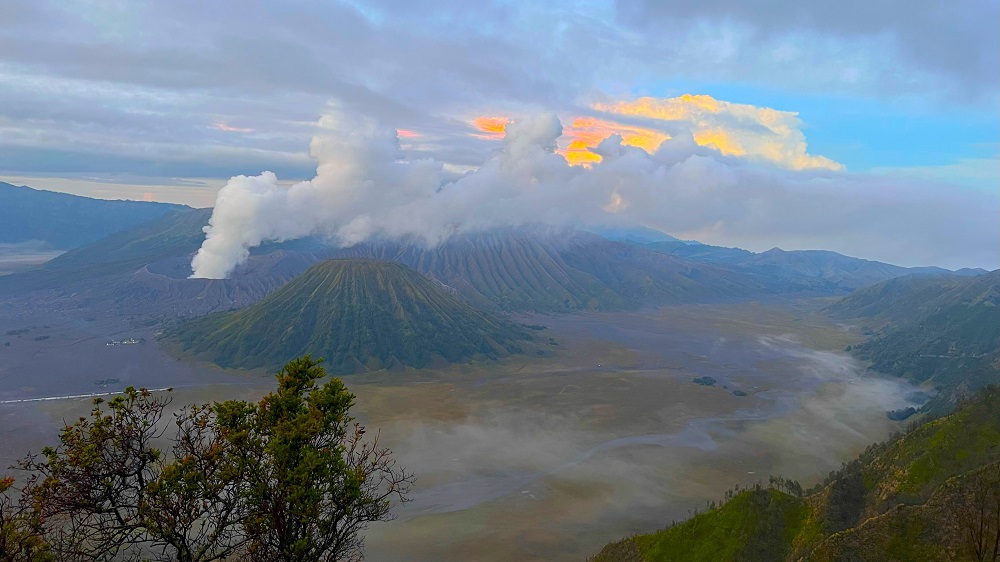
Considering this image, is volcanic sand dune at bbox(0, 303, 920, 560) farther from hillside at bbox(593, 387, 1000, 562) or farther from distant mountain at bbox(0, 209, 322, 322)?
distant mountain at bbox(0, 209, 322, 322)

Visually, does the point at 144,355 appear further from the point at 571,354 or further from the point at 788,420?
the point at 788,420

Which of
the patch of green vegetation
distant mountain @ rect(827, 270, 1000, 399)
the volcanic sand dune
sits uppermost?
distant mountain @ rect(827, 270, 1000, 399)

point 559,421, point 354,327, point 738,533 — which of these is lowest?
point 559,421

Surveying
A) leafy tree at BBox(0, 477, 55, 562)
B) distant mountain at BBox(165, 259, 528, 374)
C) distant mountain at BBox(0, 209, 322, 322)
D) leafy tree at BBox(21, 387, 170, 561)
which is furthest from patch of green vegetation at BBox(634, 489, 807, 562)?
distant mountain at BBox(0, 209, 322, 322)

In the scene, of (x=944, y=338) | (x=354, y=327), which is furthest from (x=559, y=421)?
(x=944, y=338)

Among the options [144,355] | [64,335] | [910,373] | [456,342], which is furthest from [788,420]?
[64,335]

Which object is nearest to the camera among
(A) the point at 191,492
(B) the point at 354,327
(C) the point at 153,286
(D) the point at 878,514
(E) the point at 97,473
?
(E) the point at 97,473

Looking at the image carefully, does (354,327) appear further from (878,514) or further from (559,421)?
(878,514)
